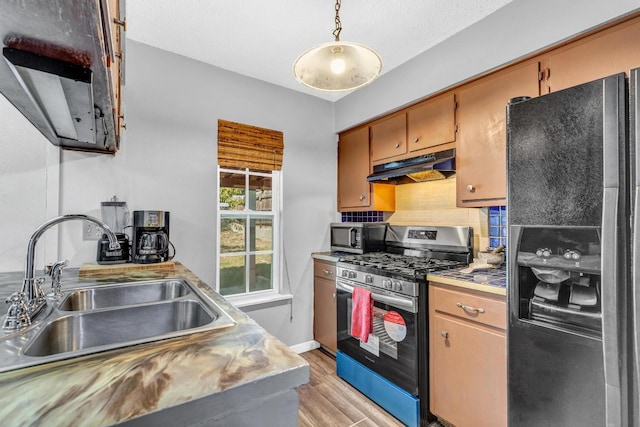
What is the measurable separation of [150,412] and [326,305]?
2426mm

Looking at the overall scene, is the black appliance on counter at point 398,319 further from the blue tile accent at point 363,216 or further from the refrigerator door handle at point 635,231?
the refrigerator door handle at point 635,231

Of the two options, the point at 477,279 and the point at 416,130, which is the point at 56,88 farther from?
the point at 416,130

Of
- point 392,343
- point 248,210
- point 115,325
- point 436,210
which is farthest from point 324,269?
point 115,325

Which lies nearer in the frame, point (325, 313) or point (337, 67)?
point (337, 67)

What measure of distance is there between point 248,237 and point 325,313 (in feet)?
3.25

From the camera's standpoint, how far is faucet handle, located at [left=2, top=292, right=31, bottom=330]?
844 mm

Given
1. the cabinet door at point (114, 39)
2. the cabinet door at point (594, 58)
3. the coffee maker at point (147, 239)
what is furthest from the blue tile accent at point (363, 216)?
the cabinet door at point (114, 39)

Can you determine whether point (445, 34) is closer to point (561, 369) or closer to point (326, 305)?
point (561, 369)

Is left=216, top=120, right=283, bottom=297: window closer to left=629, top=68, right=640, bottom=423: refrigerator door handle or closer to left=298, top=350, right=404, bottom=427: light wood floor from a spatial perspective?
left=298, top=350, right=404, bottom=427: light wood floor

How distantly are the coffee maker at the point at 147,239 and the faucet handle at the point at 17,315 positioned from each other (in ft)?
3.50

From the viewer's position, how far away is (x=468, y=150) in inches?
81.5

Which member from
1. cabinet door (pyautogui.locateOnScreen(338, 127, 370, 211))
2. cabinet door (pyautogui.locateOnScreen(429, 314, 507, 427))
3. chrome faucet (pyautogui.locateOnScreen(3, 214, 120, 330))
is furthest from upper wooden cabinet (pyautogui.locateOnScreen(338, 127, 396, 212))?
chrome faucet (pyautogui.locateOnScreen(3, 214, 120, 330))

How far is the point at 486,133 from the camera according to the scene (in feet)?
6.43

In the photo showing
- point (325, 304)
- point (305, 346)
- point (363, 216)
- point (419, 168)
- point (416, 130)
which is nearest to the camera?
point (419, 168)
